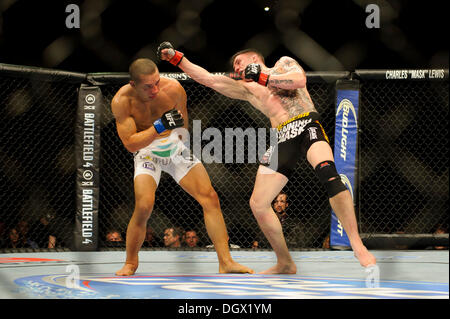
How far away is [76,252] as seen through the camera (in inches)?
155

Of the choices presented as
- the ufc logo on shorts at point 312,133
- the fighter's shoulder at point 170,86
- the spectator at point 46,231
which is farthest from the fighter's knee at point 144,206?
the spectator at point 46,231

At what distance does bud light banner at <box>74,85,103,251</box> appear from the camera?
4012 mm

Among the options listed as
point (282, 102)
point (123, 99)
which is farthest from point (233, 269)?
point (123, 99)

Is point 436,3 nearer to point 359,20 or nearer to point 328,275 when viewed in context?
point 359,20

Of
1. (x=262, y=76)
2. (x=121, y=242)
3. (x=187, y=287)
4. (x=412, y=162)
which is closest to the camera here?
(x=187, y=287)

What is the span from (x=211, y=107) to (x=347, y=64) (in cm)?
145

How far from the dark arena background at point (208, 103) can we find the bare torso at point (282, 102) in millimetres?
1084

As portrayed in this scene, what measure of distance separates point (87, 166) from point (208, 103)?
1815 millimetres

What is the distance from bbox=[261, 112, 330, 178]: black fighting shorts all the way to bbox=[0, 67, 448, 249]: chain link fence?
5.62ft

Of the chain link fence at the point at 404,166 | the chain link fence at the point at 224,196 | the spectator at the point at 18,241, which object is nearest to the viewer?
the spectator at the point at 18,241

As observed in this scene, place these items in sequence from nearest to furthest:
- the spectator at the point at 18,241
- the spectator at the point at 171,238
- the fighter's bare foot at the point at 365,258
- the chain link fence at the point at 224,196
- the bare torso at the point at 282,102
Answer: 1. the fighter's bare foot at the point at 365,258
2. the bare torso at the point at 282,102
3. the spectator at the point at 18,241
4. the spectator at the point at 171,238
5. the chain link fence at the point at 224,196

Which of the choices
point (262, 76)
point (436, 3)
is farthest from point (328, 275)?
point (436, 3)

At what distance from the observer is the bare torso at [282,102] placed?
2543 millimetres

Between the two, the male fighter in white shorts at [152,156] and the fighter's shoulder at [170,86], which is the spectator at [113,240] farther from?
the fighter's shoulder at [170,86]
